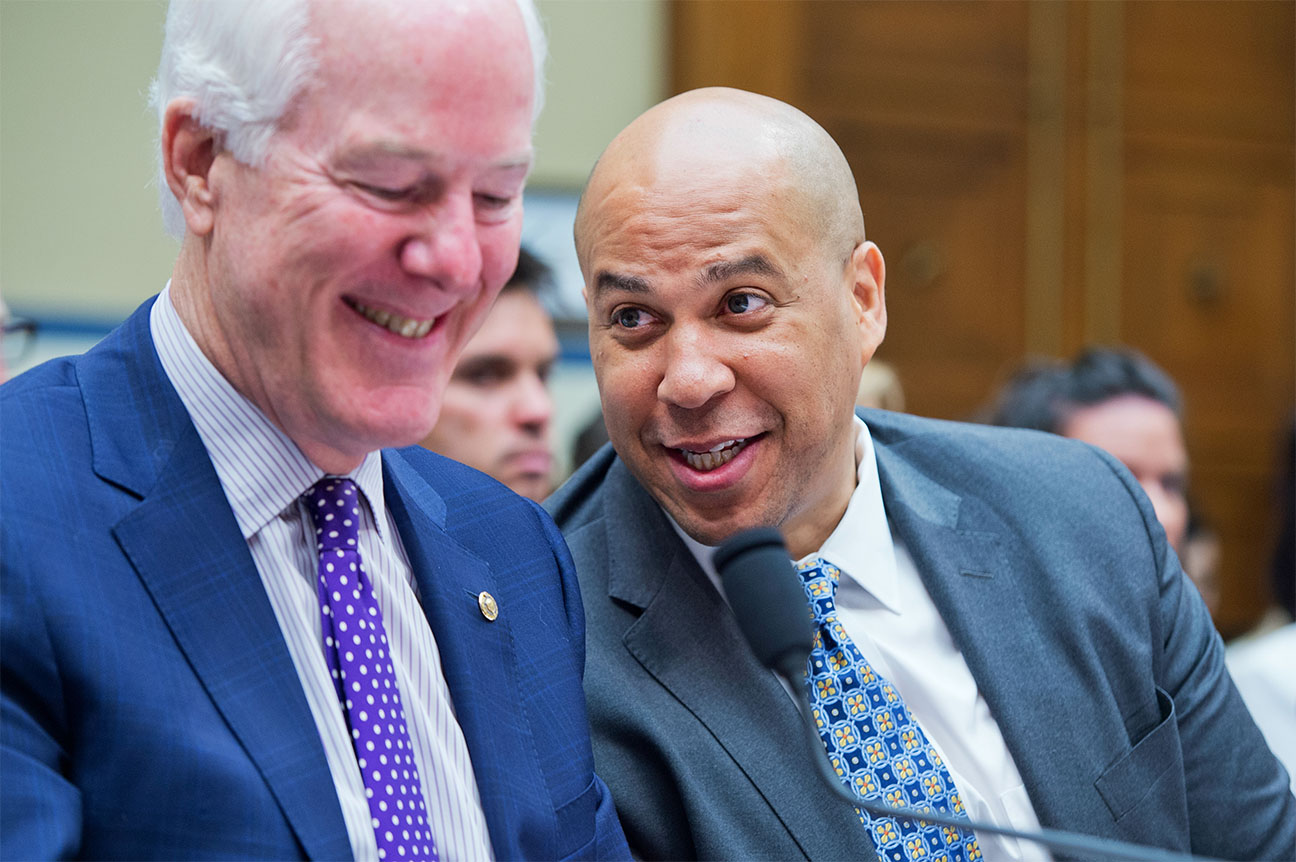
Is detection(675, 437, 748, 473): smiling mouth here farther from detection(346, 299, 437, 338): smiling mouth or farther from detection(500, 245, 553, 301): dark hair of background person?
detection(500, 245, 553, 301): dark hair of background person

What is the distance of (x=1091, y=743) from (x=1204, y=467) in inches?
142

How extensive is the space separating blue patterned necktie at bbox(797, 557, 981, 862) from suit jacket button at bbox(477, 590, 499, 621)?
442 millimetres

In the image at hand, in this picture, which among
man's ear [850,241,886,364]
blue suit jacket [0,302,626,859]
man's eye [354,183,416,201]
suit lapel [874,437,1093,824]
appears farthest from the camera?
man's ear [850,241,886,364]

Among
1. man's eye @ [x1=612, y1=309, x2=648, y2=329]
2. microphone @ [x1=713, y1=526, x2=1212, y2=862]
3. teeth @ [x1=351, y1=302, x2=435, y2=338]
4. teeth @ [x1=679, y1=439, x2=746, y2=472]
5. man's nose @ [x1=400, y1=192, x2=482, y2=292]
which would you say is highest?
man's nose @ [x1=400, y1=192, x2=482, y2=292]

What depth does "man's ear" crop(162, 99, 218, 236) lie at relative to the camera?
3.81 ft

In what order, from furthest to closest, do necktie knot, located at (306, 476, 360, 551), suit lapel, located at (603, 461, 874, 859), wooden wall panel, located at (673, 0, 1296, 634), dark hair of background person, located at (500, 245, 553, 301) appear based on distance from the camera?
wooden wall panel, located at (673, 0, 1296, 634) → dark hair of background person, located at (500, 245, 553, 301) → suit lapel, located at (603, 461, 874, 859) → necktie knot, located at (306, 476, 360, 551)

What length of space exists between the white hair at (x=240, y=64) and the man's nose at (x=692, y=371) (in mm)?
596

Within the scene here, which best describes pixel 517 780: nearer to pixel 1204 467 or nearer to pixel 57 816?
pixel 57 816

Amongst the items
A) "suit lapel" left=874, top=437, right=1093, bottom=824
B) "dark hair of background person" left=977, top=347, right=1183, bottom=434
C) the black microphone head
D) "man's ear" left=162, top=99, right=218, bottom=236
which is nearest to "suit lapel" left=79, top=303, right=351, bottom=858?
"man's ear" left=162, top=99, right=218, bottom=236

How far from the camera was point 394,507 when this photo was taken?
137cm

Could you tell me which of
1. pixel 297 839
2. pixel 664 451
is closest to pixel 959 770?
pixel 664 451

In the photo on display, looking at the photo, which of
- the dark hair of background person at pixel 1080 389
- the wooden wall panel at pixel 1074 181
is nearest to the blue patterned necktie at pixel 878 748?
the dark hair of background person at pixel 1080 389

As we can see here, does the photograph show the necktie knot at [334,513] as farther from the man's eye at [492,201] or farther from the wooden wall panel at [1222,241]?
the wooden wall panel at [1222,241]

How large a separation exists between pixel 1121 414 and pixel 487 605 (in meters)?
1.96
